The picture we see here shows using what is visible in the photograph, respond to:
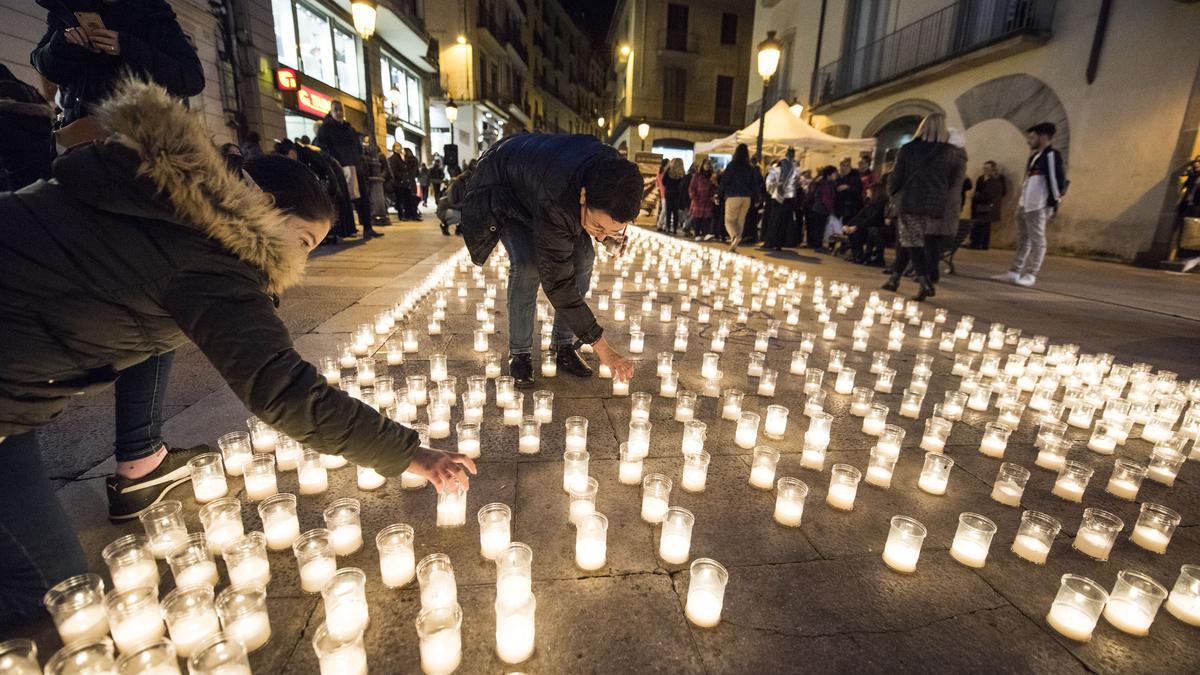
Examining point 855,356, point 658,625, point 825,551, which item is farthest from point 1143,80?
point 658,625

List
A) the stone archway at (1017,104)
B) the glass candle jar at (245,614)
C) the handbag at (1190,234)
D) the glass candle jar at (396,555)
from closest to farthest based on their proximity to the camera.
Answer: the glass candle jar at (245,614)
the glass candle jar at (396,555)
the handbag at (1190,234)
the stone archway at (1017,104)

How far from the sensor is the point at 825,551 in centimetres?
231

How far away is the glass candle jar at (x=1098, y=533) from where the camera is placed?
7.48 feet

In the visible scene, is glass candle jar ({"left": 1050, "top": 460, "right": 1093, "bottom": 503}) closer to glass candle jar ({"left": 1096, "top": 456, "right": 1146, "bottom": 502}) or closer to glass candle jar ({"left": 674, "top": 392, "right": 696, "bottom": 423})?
glass candle jar ({"left": 1096, "top": 456, "right": 1146, "bottom": 502})

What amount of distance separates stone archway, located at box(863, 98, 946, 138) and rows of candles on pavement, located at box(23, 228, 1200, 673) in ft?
54.7

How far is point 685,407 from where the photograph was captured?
11.5 feet

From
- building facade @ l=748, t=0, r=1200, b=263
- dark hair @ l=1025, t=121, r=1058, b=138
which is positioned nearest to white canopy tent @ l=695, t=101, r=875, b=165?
building facade @ l=748, t=0, r=1200, b=263

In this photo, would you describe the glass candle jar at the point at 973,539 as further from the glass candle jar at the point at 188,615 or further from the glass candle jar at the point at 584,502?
the glass candle jar at the point at 188,615

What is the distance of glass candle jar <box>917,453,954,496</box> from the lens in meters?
2.79

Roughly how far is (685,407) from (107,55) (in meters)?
4.30

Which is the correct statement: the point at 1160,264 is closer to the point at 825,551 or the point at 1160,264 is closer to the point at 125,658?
Result: the point at 825,551

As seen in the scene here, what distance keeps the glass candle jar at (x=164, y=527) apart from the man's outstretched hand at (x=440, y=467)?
1.02 metres

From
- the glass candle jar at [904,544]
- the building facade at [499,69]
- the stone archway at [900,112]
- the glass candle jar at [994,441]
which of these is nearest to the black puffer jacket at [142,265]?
the glass candle jar at [904,544]

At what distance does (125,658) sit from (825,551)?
2.43 m
